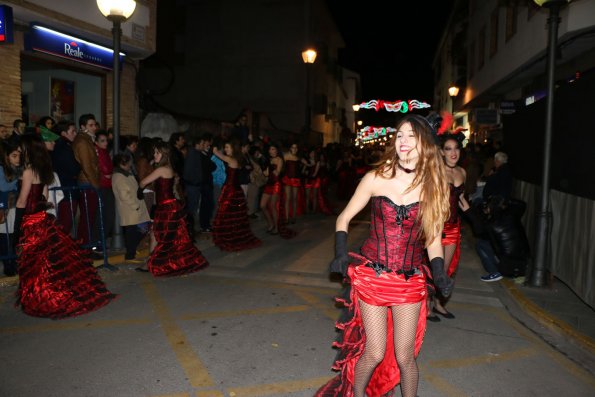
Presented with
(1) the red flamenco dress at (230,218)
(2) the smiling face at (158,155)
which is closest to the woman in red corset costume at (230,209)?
(1) the red flamenco dress at (230,218)

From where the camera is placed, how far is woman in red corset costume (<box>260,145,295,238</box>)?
419 inches

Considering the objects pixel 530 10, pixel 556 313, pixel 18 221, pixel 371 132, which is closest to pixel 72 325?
pixel 18 221

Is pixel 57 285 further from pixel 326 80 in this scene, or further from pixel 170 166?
pixel 326 80

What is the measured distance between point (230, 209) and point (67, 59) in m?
5.92

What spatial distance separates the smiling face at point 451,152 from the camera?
5297mm

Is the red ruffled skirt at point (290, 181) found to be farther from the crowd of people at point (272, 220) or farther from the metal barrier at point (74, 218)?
the metal barrier at point (74, 218)

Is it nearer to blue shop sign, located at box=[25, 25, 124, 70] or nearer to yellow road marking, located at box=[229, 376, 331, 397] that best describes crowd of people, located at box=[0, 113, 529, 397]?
yellow road marking, located at box=[229, 376, 331, 397]

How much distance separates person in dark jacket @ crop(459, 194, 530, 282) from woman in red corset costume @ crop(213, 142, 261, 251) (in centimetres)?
427

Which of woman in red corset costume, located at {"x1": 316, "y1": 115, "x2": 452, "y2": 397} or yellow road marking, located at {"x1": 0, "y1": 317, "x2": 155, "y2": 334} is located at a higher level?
woman in red corset costume, located at {"x1": 316, "y1": 115, "x2": 452, "y2": 397}

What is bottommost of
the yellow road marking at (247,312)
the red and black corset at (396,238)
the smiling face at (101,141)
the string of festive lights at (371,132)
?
the yellow road marking at (247,312)

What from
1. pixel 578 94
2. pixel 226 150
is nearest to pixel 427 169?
pixel 578 94

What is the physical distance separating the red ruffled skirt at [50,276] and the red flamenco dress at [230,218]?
11.1 ft

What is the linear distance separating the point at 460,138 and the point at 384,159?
8.12ft

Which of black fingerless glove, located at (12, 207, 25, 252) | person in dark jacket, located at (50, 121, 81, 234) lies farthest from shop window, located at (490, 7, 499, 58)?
black fingerless glove, located at (12, 207, 25, 252)
